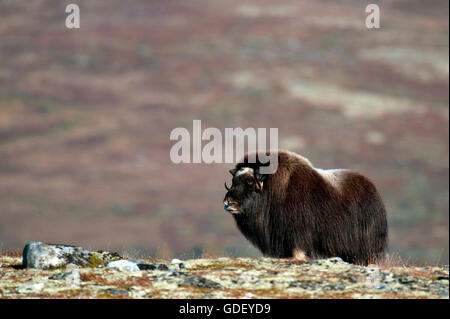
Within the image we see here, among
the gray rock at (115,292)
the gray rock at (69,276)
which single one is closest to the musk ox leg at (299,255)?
the gray rock at (69,276)

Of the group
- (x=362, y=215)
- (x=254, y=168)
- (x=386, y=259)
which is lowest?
(x=386, y=259)

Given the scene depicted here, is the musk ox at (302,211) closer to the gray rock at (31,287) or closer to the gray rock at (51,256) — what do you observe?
the gray rock at (51,256)

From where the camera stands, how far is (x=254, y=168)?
11.4m

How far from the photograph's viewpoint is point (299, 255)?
35.9ft

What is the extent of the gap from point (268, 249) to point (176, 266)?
92.0 inches

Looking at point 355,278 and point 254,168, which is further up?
point 254,168

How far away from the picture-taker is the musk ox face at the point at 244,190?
448 inches

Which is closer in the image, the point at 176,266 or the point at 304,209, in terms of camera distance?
the point at 176,266

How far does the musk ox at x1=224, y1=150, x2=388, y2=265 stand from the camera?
11.1 meters

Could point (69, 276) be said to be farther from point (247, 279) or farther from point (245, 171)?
point (245, 171)

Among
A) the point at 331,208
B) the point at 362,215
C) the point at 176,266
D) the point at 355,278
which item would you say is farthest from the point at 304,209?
the point at 355,278
